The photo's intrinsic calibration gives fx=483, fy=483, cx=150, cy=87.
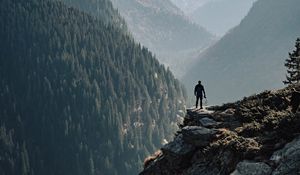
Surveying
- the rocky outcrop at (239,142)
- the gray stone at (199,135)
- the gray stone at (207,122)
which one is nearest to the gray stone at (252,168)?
the rocky outcrop at (239,142)

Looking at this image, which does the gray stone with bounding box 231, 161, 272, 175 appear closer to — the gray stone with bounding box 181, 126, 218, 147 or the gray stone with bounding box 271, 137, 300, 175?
the gray stone with bounding box 271, 137, 300, 175

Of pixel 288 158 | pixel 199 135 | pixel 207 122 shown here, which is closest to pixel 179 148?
pixel 199 135

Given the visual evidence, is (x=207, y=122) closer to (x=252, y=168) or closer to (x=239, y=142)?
(x=239, y=142)

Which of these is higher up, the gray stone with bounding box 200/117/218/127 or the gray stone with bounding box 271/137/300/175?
the gray stone with bounding box 200/117/218/127

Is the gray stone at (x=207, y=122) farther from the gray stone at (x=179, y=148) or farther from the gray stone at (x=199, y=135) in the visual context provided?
the gray stone at (x=179, y=148)

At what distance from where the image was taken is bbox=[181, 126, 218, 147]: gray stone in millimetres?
31422

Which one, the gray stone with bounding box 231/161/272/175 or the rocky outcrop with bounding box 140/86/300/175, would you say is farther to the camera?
the rocky outcrop with bounding box 140/86/300/175

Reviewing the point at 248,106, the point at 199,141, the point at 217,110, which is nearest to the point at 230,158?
the point at 199,141

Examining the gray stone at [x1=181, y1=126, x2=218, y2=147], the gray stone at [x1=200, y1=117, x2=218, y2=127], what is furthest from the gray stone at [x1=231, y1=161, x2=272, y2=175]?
the gray stone at [x1=200, y1=117, x2=218, y2=127]

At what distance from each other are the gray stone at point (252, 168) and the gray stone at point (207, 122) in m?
7.85

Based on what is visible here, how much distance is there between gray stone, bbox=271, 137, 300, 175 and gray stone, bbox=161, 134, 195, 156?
8550 mm

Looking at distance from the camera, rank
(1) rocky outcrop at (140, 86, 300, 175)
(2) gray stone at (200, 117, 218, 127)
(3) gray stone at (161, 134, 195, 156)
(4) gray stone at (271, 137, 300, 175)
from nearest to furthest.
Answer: (4) gray stone at (271, 137, 300, 175) → (1) rocky outcrop at (140, 86, 300, 175) → (3) gray stone at (161, 134, 195, 156) → (2) gray stone at (200, 117, 218, 127)

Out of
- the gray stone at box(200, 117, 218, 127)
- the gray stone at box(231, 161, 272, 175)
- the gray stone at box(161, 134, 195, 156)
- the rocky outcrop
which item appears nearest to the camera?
the gray stone at box(231, 161, 272, 175)

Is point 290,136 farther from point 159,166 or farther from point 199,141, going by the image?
point 159,166
